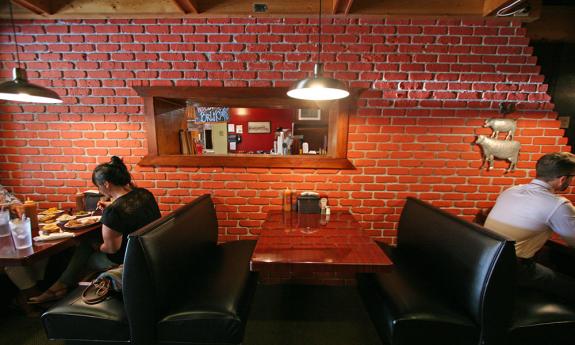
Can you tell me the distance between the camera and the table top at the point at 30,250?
4.53 feet

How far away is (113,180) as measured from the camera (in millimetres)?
1729

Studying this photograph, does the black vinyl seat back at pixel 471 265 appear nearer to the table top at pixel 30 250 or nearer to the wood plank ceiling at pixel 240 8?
the wood plank ceiling at pixel 240 8

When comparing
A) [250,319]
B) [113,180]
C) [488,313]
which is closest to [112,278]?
[113,180]

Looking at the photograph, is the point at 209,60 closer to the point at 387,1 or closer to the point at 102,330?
the point at 387,1

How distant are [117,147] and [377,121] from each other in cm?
266

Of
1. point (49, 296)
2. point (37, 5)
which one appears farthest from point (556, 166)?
point (37, 5)

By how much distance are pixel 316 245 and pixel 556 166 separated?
1.75 m

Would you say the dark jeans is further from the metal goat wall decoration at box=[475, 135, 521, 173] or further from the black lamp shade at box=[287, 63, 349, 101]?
the black lamp shade at box=[287, 63, 349, 101]

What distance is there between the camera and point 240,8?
7.13 feet

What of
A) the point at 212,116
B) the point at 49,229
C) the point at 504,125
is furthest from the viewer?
the point at 212,116

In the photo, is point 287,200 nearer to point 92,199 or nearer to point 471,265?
point 471,265

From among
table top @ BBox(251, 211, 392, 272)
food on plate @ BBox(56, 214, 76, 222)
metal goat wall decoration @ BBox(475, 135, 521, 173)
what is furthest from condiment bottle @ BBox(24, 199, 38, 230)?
metal goat wall decoration @ BBox(475, 135, 521, 173)

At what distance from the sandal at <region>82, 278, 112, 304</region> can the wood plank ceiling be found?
2.32 metres

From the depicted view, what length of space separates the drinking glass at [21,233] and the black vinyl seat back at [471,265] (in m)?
2.81
